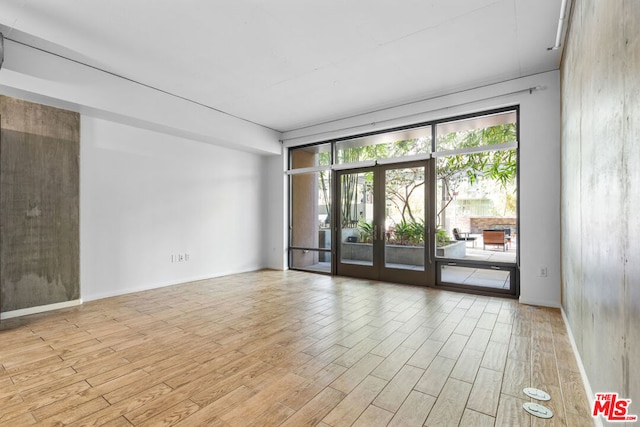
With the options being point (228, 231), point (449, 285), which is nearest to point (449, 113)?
point (449, 285)

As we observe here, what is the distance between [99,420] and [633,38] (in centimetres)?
334

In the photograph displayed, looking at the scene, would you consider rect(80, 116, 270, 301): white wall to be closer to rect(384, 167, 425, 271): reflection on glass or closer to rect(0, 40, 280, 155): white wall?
rect(0, 40, 280, 155): white wall

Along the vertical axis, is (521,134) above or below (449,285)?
above

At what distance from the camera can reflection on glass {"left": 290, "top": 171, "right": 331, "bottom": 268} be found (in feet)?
22.1

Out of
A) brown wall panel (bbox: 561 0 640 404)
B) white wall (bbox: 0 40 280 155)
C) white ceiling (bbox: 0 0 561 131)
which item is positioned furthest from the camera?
white wall (bbox: 0 40 280 155)

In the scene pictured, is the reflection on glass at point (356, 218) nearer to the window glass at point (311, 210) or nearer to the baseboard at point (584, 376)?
the window glass at point (311, 210)

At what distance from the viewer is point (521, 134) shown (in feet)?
14.4

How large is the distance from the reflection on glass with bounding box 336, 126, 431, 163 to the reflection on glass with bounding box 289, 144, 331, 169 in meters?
0.31

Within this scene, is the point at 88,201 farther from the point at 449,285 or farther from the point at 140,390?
the point at 449,285

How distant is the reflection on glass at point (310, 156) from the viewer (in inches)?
267

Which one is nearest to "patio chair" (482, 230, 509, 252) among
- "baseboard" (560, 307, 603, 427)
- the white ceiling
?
"baseboard" (560, 307, 603, 427)

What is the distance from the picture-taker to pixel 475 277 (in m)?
4.92

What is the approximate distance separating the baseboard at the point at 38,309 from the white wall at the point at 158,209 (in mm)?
210

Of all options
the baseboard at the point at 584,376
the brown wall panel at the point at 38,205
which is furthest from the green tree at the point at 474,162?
the brown wall panel at the point at 38,205
